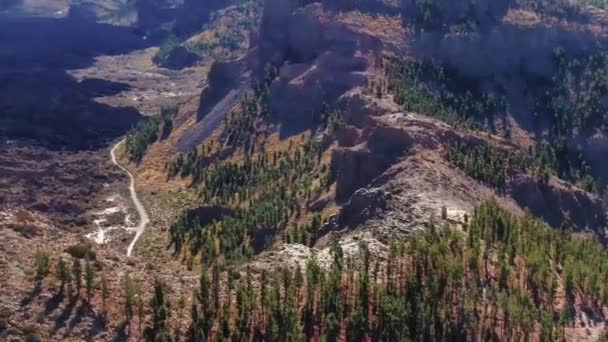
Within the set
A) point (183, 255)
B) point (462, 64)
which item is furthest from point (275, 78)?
point (183, 255)

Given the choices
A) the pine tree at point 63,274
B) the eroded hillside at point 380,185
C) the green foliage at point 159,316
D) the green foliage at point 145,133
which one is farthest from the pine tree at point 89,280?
the green foliage at point 145,133

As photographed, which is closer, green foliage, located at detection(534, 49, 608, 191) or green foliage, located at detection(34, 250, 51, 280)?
green foliage, located at detection(34, 250, 51, 280)

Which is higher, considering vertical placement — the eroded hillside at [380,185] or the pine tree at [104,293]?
the pine tree at [104,293]

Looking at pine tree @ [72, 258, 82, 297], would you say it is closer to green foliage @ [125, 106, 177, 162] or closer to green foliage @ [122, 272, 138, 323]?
green foliage @ [122, 272, 138, 323]

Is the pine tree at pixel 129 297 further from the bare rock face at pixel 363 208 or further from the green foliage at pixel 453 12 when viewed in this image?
the green foliage at pixel 453 12

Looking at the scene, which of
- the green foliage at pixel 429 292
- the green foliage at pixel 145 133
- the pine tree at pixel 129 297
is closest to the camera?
the pine tree at pixel 129 297

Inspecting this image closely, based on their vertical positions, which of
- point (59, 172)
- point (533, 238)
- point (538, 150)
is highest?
point (533, 238)

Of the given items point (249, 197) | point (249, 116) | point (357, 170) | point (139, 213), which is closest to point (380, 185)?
point (357, 170)

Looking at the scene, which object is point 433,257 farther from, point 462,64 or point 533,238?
point 462,64

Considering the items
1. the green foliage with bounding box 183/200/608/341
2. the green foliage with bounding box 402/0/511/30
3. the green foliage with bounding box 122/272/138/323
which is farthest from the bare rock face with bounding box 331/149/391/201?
the green foliage with bounding box 402/0/511/30
